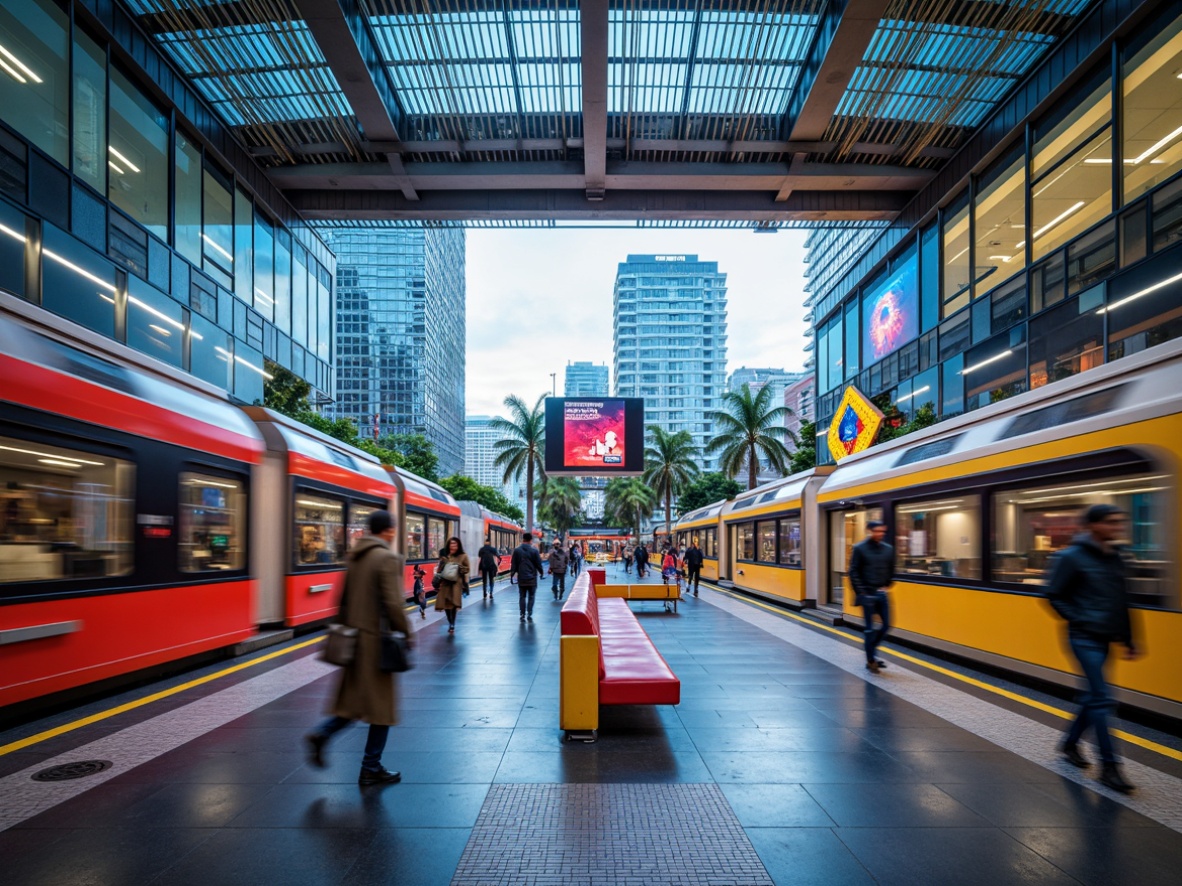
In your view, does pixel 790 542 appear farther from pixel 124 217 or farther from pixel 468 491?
pixel 468 491

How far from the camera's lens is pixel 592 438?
31.5 m

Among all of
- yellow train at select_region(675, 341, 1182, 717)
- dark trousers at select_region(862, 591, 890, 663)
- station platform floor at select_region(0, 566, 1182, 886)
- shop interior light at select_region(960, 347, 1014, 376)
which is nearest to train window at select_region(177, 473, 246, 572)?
station platform floor at select_region(0, 566, 1182, 886)

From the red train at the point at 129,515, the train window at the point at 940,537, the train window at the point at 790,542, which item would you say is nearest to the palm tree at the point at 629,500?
the train window at the point at 790,542

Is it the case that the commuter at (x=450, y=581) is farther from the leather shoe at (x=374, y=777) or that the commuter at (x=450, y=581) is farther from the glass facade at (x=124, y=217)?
the glass facade at (x=124, y=217)

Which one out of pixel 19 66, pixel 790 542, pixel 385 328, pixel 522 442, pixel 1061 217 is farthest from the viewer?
pixel 385 328

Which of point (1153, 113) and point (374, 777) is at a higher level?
point (1153, 113)

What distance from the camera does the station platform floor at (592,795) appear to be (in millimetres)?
3488

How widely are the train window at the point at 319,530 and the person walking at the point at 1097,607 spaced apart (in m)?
9.61

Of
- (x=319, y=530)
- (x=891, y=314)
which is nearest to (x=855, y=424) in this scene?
(x=891, y=314)

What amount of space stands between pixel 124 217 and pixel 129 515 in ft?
37.0

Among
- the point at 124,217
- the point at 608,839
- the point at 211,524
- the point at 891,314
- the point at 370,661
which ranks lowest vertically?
the point at 608,839

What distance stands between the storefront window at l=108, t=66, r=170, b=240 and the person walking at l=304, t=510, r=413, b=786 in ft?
48.5

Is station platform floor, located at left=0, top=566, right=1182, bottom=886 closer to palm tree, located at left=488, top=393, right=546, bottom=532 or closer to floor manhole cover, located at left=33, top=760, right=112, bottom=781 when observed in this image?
floor manhole cover, located at left=33, top=760, right=112, bottom=781

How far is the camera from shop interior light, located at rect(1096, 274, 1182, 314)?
41.8 ft
